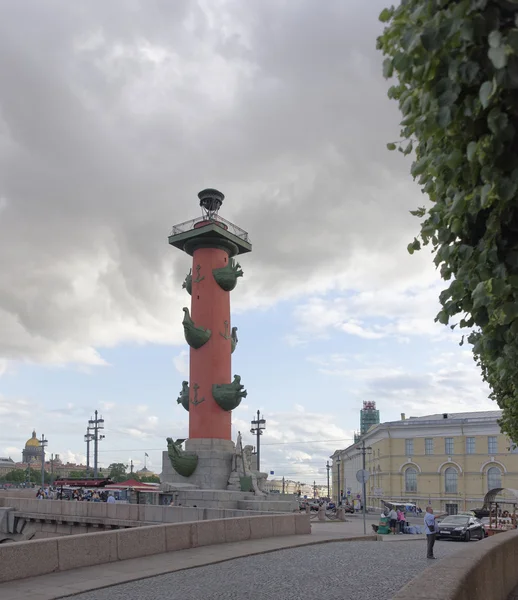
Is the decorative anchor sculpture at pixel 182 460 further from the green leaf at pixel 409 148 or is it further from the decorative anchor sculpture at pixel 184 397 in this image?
the green leaf at pixel 409 148

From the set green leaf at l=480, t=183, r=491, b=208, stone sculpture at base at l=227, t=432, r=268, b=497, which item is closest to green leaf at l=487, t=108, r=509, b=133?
green leaf at l=480, t=183, r=491, b=208

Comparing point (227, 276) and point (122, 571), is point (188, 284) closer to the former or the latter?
point (227, 276)

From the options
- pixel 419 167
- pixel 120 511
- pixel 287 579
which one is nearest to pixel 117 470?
pixel 120 511

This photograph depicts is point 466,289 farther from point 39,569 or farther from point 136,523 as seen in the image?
point 136,523

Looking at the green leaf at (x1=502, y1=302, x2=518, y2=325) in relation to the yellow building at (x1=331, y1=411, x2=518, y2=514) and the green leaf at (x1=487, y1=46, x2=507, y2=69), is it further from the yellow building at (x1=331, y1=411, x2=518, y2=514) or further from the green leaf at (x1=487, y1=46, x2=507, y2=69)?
the yellow building at (x1=331, y1=411, x2=518, y2=514)

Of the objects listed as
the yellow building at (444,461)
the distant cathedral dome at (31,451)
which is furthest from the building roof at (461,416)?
the distant cathedral dome at (31,451)

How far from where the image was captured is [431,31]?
402 centimetres

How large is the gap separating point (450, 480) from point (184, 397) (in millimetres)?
43149

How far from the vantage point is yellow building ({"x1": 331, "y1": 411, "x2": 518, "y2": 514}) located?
65.6 m

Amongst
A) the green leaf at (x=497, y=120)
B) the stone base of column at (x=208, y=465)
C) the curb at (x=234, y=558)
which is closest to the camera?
the green leaf at (x=497, y=120)

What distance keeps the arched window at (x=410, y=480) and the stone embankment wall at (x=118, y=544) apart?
55.2 meters

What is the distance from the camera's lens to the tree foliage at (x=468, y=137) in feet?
12.8

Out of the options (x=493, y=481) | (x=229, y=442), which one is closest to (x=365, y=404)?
(x=493, y=481)

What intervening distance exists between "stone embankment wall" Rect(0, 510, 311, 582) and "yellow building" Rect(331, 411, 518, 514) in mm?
45567
